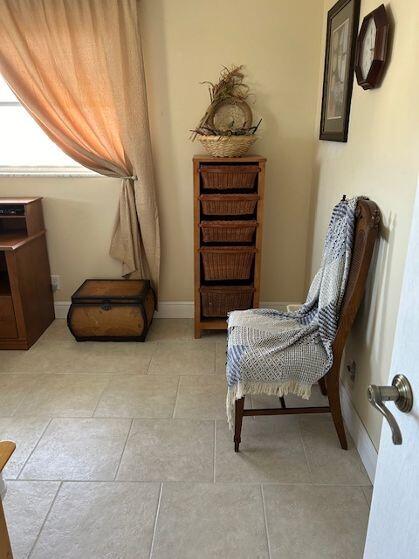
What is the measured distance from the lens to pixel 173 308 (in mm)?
3328

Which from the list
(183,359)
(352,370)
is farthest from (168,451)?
(352,370)

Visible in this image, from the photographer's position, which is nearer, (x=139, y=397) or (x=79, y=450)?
(x=79, y=450)

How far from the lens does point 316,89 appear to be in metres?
2.78

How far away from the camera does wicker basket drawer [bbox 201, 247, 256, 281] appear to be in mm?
2764

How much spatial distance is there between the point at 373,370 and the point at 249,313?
673mm

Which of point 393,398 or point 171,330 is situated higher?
point 393,398

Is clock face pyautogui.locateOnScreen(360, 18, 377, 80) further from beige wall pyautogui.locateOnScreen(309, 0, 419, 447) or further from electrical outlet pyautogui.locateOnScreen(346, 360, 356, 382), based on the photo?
electrical outlet pyautogui.locateOnScreen(346, 360, 356, 382)

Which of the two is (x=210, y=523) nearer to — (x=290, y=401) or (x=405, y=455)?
(x=290, y=401)

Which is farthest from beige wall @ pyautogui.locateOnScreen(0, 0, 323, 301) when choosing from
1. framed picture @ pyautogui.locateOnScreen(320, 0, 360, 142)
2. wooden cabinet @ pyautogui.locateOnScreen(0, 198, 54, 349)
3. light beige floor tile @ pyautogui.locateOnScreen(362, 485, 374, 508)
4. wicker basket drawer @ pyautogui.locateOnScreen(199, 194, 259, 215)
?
light beige floor tile @ pyautogui.locateOnScreen(362, 485, 374, 508)

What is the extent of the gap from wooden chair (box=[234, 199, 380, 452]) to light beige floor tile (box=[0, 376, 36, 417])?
123cm

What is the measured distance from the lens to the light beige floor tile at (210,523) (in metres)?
1.49

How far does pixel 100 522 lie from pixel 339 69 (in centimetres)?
237

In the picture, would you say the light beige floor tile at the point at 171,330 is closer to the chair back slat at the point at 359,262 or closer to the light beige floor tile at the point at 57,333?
the light beige floor tile at the point at 57,333

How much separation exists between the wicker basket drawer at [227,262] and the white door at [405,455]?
1.93 m
